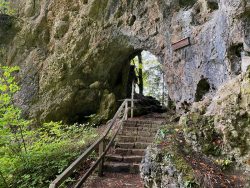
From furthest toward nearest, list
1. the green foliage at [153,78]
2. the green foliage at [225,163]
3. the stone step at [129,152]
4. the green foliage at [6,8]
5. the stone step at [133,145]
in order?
the green foliage at [153,78]
the green foliage at [6,8]
the stone step at [133,145]
the stone step at [129,152]
the green foliage at [225,163]

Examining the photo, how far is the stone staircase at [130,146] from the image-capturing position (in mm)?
6527

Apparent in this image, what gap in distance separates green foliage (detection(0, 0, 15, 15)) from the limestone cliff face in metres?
0.46

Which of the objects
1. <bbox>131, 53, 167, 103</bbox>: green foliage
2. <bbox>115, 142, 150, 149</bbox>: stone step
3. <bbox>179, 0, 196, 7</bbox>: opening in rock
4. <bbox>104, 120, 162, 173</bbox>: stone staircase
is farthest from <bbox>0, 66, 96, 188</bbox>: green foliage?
<bbox>131, 53, 167, 103</bbox>: green foliage

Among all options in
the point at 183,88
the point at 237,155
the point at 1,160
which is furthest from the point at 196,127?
the point at 183,88

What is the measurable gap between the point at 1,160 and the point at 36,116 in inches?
248

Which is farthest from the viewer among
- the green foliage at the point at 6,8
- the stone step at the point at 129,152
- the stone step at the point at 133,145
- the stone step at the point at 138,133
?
the green foliage at the point at 6,8

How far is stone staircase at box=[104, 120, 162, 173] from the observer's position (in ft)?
21.4

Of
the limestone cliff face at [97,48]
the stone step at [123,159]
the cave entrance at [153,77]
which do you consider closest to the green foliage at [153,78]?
the cave entrance at [153,77]

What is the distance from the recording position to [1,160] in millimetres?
6348

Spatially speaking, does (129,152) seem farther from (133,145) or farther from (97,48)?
(97,48)

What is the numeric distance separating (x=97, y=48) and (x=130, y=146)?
630 centimetres

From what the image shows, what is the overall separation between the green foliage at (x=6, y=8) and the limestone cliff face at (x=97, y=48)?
0.46 metres

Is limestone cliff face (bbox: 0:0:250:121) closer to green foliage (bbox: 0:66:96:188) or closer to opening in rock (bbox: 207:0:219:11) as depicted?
opening in rock (bbox: 207:0:219:11)

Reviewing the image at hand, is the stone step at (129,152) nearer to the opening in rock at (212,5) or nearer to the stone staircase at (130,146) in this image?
the stone staircase at (130,146)
